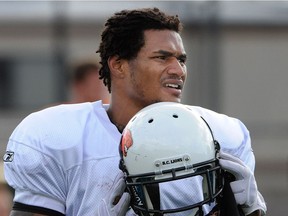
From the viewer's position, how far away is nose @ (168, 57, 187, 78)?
3.37m

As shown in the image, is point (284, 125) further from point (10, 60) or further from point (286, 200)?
point (10, 60)

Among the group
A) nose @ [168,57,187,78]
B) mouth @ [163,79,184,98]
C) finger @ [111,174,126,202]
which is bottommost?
finger @ [111,174,126,202]

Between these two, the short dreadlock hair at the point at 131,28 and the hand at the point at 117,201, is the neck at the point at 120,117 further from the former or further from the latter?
the hand at the point at 117,201

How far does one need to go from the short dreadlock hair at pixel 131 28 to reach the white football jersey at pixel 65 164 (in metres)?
0.35

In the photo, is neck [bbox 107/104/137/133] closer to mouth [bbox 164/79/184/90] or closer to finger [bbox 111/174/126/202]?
mouth [bbox 164/79/184/90]

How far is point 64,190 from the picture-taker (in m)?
3.31

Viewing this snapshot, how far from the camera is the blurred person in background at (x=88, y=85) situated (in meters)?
6.10

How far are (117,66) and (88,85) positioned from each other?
2586 mm

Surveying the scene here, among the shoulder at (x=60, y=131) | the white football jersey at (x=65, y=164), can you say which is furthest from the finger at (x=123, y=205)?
the shoulder at (x=60, y=131)

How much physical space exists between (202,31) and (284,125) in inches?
97.3

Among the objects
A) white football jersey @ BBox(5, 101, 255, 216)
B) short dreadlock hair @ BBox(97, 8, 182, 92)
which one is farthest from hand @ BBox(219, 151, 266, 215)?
short dreadlock hair @ BBox(97, 8, 182, 92)

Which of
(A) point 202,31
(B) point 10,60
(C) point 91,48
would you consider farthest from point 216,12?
(B) point 10,60

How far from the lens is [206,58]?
1280 cm

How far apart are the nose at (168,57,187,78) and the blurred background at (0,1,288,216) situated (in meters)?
8.22
